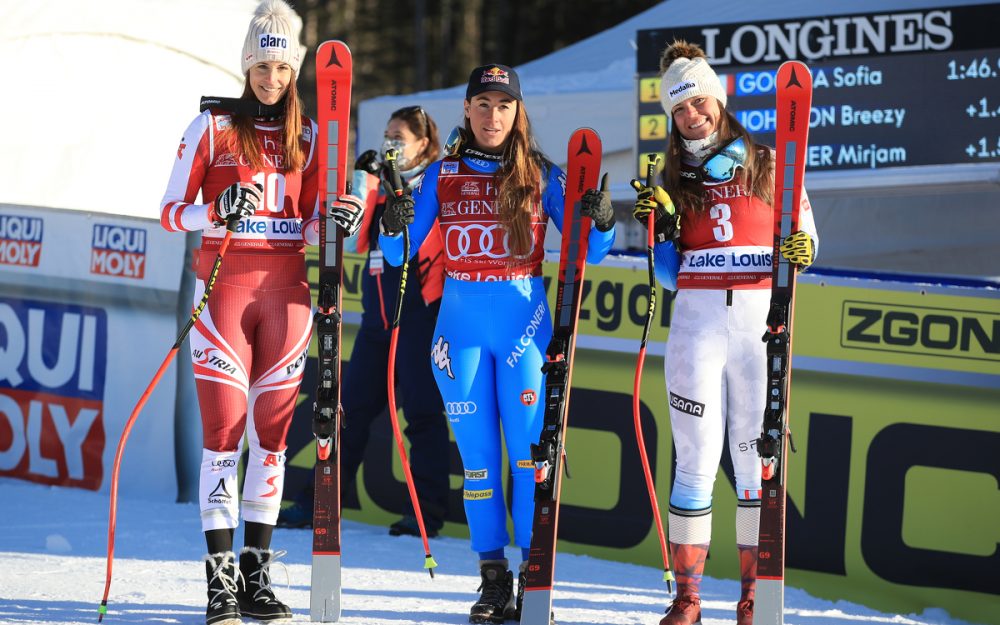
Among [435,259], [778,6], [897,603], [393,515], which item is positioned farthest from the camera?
[778,6]

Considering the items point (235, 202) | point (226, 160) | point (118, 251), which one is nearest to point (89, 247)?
point (118, 251)

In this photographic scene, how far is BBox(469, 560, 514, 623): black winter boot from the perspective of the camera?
13.6 ft

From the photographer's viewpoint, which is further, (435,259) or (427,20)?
(427,20)

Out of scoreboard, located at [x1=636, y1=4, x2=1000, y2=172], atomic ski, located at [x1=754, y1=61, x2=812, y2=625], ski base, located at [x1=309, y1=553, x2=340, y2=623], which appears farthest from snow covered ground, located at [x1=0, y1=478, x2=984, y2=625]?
scoreboard, located at [x1=636, y1=4, x2=1000, y2=172]

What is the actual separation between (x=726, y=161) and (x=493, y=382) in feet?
3.49

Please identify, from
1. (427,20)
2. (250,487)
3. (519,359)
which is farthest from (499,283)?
(427,20)

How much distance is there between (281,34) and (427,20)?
98.9 ft

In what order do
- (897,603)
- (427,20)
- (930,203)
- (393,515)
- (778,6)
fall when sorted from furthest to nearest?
(427,20)
(778,6)
(930,203)
(393,515)
(897,603)

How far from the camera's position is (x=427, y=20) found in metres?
33.3

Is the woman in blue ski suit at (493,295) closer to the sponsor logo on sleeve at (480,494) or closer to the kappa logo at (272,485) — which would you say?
the sponsor logo on sleeve at (480,494)

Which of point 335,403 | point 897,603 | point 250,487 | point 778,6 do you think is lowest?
point 897,603

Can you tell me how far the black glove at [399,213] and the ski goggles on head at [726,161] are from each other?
0.99 metres

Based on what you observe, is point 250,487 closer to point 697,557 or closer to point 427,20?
point 697,557

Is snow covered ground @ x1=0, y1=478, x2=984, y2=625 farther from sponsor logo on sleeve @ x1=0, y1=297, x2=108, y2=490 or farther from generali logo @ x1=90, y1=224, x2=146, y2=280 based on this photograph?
generali logo @ x1=90, y1=224, x2=146, y2=280
